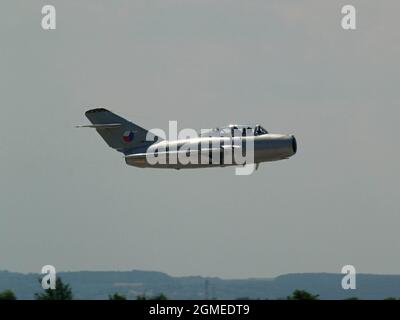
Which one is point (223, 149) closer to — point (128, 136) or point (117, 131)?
point (128, 136)

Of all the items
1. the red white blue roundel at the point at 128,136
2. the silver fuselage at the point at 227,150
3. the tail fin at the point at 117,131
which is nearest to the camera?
the silver fuselage at the point at 227,150

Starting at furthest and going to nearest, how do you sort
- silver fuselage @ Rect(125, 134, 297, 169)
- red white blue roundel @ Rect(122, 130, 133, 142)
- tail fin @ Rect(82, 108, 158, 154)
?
red white blue roundel @ Rect(122, 130, 133, 142) → tail fin @ Rect(82, 108, 158, 154) → silver fuselage @ Rect(125, 134, 297, 169)

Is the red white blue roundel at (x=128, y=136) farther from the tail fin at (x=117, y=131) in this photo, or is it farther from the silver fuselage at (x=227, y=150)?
the silver fuselage at (x=227, y=150)

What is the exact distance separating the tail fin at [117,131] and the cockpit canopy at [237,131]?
10.6 m

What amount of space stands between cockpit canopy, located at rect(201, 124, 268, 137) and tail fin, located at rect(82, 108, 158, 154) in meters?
10.6

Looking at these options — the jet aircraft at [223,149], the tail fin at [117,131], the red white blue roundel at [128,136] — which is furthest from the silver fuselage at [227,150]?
the red white blue roundel at [128,136]

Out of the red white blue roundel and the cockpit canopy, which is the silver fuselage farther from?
the red white blue roundel

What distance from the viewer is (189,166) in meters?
109

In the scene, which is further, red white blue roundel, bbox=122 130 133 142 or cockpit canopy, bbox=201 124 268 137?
red white blue roundel, bbox=122 130 133 142

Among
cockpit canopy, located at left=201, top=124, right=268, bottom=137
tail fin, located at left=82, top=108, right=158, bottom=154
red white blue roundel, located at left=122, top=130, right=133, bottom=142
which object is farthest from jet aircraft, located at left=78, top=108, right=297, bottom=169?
red white blue roundel, located at left=122, top=130, right=133, bottom=142

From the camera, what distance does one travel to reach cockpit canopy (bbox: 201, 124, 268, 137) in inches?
4245

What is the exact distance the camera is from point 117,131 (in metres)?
120

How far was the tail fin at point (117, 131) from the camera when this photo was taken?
119 m
